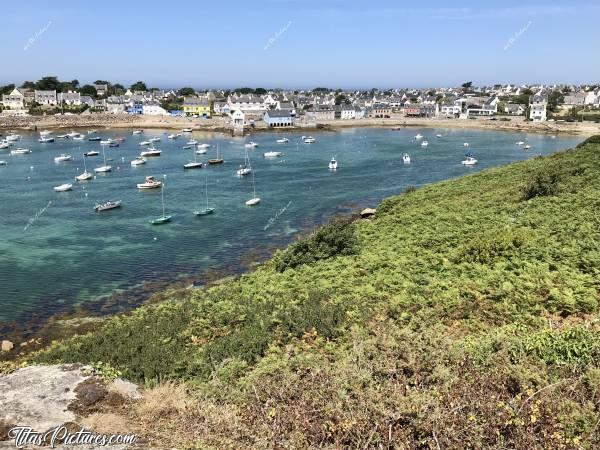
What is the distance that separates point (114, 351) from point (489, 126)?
141124mm

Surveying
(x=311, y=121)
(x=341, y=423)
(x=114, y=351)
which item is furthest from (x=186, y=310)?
(x=311, y=121)

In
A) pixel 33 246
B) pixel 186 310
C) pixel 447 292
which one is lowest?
pixel 33 246

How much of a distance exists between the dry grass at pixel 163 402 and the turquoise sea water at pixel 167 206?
1657cm

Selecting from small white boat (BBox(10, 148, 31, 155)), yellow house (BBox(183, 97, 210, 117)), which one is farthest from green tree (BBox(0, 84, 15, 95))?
small white boat (BBox(10, 148, 31, 155))

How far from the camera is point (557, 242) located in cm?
1661

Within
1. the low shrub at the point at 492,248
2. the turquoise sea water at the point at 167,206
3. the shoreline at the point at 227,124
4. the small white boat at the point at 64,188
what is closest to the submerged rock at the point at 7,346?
the turquoise sea water at the point at 167,206

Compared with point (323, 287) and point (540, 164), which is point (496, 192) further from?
point (323, 287)

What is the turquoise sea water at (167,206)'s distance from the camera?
29.0m

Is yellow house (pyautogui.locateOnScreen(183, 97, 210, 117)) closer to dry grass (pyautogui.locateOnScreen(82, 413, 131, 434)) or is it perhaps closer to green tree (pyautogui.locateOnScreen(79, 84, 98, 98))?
green tree (pyautogui.locateOnScreen(79, 84, 98, 98))

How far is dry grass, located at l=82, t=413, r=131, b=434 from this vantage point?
27.8ft

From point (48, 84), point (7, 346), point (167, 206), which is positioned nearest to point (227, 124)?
point (48, 84)

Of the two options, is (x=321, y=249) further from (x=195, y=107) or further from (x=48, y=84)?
(x=48, y=84)

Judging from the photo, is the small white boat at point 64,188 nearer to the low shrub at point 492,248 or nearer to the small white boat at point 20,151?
the small white boat at point 20,151

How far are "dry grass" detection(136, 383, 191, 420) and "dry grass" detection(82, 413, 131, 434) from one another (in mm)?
371
